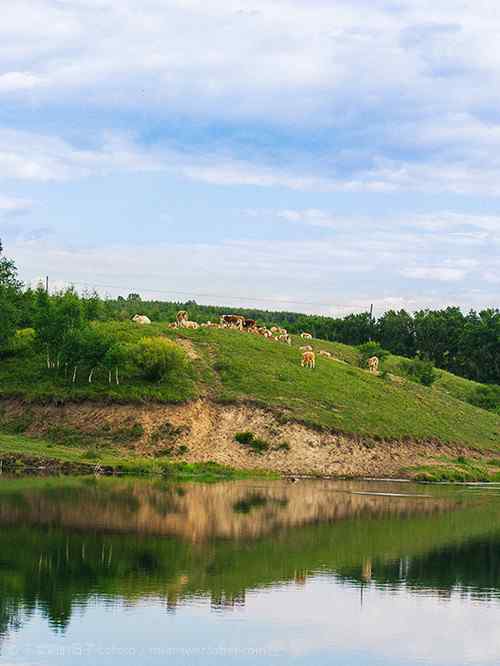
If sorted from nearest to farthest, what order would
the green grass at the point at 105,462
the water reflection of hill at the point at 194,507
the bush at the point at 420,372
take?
the water reflection of hill at the point at 194,507 → the green grass at the point at 105,462 → the bush at the point at 420,372

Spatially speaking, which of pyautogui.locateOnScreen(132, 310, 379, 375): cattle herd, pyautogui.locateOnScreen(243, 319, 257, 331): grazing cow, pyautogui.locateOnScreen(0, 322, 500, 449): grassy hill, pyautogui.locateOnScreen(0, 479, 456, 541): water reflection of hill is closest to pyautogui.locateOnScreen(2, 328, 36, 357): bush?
pyautogui.locateOnScreen(0, 322, 500, 449): grassy hill

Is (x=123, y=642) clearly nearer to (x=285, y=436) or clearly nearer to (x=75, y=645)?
(x=75, y=645)

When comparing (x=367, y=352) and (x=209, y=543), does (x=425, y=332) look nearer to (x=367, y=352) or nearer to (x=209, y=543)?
(x=367, y=352)

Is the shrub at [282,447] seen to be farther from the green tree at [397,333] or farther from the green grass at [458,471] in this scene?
the green tree at [397,333]

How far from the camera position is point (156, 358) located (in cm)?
8425

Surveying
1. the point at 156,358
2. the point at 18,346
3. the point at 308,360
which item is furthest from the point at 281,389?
the point at 18,346

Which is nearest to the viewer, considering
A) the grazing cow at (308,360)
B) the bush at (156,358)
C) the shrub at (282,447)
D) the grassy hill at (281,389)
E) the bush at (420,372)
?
the shrub at (282,447)

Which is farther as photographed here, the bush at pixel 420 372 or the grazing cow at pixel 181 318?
the bush at pixel 420 372

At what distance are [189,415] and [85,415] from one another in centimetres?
744

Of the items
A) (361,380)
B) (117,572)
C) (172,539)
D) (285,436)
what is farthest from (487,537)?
(361,380)

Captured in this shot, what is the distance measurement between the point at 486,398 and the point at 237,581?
97008 millimetres

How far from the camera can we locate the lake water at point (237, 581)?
25.2 m

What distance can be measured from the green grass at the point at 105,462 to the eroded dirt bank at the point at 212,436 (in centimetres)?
A: 183

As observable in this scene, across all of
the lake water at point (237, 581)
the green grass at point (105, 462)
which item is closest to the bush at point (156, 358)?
the green grass at point (105, 462)
